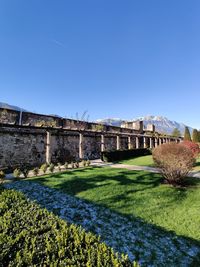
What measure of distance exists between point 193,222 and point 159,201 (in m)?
1.59

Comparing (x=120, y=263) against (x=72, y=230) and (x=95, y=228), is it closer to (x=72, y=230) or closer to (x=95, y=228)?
(x=72, y=230)

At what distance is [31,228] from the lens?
3.12 m

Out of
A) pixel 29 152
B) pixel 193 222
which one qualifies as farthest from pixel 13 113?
pixel 193 222

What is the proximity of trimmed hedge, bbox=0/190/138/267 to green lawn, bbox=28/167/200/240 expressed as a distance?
3871 millimetres

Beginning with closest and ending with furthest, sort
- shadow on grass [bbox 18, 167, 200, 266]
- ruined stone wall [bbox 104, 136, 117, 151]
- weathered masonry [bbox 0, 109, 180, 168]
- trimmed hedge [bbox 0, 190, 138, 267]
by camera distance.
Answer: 1. trimmed hedge [bbox 0, 190, 138, 267]
2. shadow on grass [bbox 18, 167, 200, 266]
3. weathered masonry [bbox 0, 109, 180, 168]
4. ruined stone wall [bbox 104, 136, 117, 151]

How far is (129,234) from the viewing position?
5.30 m

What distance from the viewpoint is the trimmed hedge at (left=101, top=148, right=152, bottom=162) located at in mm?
18797

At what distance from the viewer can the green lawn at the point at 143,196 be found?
20.8ft

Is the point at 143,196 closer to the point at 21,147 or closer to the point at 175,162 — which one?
the point at 175,162

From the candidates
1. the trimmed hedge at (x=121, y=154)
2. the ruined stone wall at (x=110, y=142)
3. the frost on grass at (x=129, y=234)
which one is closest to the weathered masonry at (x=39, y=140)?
the ruined stone wall at (x=110, y=142)

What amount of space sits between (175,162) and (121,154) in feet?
36.3

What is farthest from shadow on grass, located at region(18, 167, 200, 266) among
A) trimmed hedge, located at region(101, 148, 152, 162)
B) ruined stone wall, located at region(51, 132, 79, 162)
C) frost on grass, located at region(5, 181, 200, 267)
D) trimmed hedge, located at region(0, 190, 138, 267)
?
ruined stone wall, located at region(51, 132, 79, 162)

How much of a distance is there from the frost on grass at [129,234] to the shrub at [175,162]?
4200mm

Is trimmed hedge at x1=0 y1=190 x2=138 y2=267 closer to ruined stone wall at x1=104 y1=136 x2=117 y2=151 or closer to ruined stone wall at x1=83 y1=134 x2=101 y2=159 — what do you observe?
ruined stone wall at x1=83 y1=134 x2=101 y2=159
